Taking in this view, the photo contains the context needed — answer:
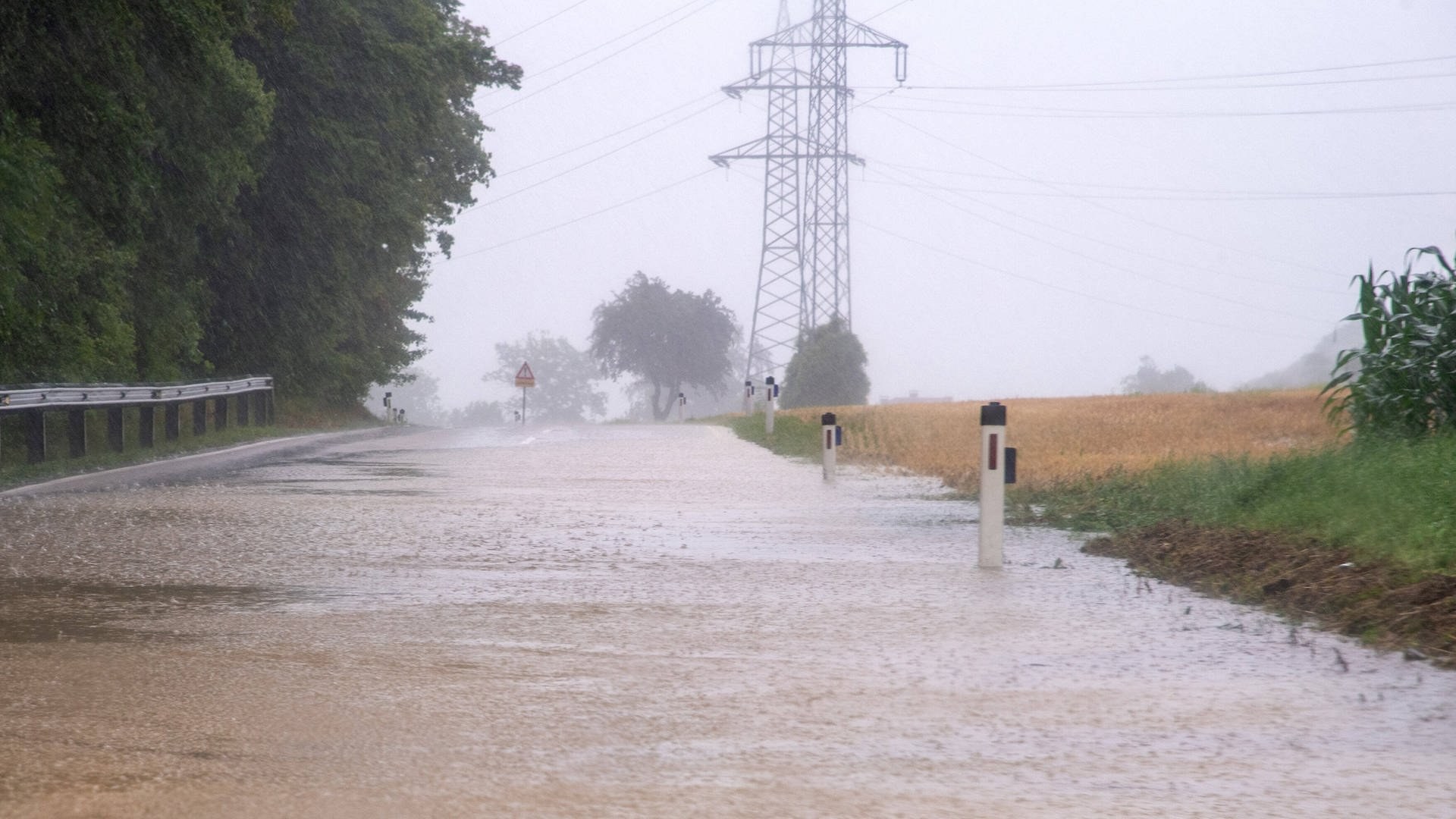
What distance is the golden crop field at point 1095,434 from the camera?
56.4 ft

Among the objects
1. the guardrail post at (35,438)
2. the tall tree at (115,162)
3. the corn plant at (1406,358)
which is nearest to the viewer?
the corn plant at (1406,358)

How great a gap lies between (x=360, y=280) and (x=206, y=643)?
3246 centimetres

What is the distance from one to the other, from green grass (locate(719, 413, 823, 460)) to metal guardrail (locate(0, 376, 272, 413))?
9.66m

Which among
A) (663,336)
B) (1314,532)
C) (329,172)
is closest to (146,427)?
(329,172)

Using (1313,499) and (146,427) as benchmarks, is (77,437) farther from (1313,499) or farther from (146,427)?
(1313,499)

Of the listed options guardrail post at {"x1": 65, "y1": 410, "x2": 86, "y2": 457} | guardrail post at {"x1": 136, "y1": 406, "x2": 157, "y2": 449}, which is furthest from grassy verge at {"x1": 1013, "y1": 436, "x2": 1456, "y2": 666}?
guardrail post at {"x1": 136, "y1": 406, "x2": 157, "y2": 449}

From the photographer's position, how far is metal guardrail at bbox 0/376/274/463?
19.9 m

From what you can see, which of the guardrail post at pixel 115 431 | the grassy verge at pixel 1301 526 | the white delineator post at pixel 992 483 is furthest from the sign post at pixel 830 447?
the guardrail post at pixel 115 431

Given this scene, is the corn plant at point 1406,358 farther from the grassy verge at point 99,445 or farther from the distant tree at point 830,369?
the distant tree at point 830,369

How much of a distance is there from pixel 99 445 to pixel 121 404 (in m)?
4.54

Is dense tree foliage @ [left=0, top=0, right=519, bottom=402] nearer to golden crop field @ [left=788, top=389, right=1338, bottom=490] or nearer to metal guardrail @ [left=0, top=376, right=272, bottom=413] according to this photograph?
metal guardrail @ [left=0, top=376, right=272, bottom=413]

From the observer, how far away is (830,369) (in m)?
71.8

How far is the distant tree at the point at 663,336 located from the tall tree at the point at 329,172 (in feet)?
251

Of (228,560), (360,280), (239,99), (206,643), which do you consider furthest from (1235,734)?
(360,280)
